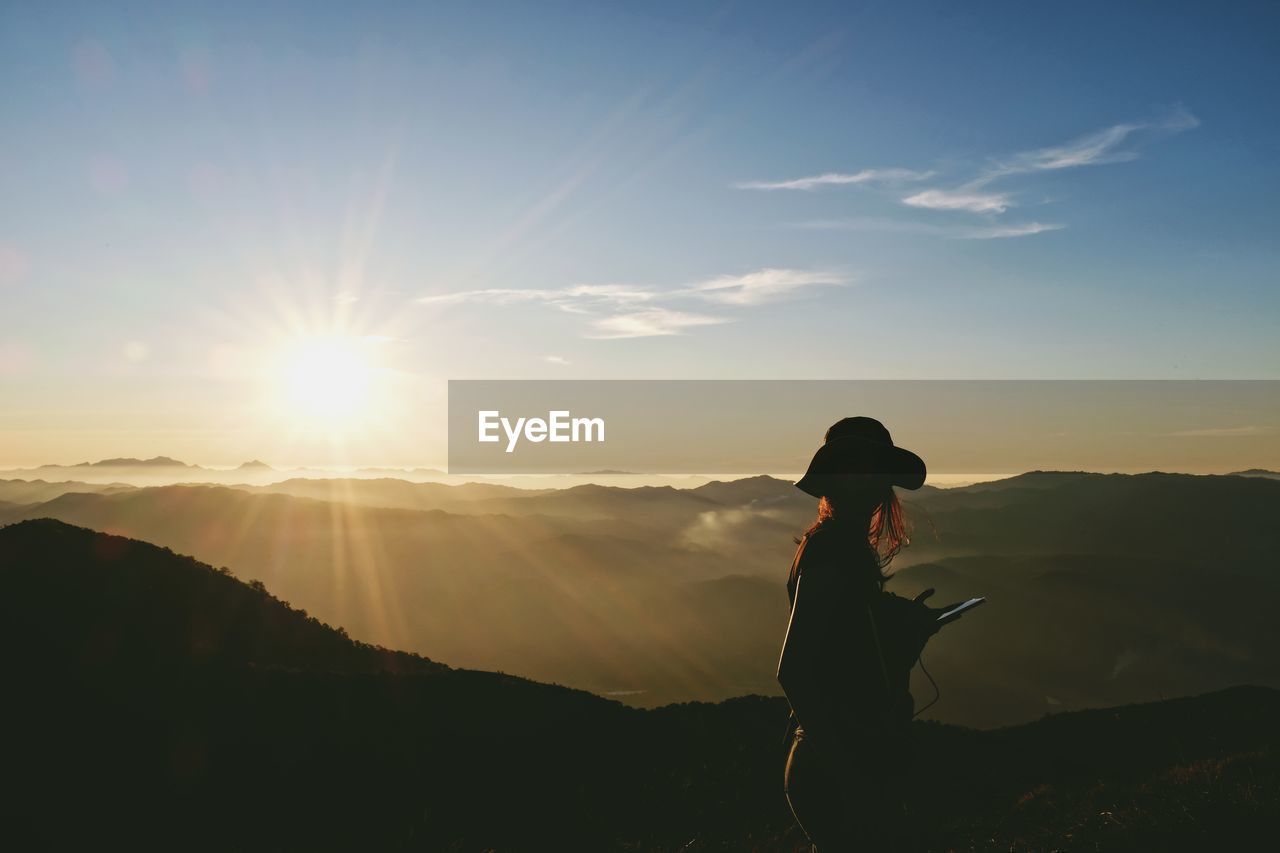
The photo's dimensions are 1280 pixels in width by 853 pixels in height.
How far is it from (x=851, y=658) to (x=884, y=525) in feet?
2.32

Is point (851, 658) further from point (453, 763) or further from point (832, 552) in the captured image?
point (453, 763)

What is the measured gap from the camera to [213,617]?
23.2m

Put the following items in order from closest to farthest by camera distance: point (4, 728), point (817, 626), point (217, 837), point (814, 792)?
point (817, 626) → point (814, 792) → point (217, 837) → point (4, 728)

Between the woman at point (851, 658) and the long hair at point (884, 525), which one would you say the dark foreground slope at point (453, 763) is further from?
the long hair at point (884, 525)

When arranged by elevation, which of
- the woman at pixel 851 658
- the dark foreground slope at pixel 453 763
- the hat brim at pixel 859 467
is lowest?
the dark foreground slope at pixel 453 763

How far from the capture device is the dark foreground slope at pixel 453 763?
30.1 feet

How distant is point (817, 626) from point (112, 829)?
33.0ft

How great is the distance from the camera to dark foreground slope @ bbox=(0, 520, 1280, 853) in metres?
9.17

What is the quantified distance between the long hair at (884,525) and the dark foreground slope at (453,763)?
0.98m

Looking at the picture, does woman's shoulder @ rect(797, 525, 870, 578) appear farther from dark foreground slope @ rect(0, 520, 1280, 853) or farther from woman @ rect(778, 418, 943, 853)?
dark foreground slope @ rect(0, 520, 1280, 853)

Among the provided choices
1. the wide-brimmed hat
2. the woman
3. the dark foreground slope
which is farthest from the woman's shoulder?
the dark foreground slope

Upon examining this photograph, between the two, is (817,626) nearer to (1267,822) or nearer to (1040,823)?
(1267,822)

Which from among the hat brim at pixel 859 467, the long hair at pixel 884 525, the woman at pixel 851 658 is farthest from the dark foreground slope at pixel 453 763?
the hat brim at pixel 859 467

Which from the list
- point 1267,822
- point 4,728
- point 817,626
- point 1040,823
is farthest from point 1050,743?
point 4,728
